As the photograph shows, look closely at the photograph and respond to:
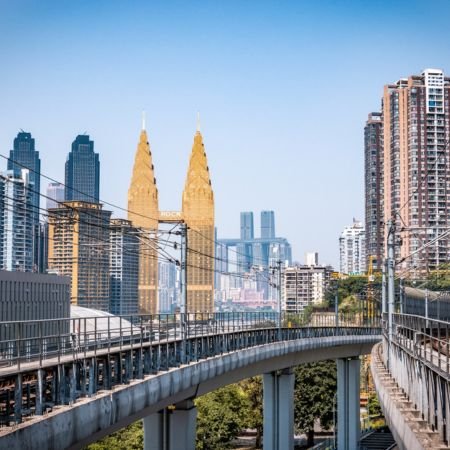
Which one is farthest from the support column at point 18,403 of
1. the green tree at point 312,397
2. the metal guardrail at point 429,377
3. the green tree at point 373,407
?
the green tree at point 373,407

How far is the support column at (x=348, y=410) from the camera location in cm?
6259

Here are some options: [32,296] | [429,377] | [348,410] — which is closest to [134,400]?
[429,377]

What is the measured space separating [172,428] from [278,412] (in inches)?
747

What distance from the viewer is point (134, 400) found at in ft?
78.9

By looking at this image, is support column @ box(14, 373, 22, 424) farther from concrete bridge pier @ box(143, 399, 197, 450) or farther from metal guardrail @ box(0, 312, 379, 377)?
concrete bridge pier @ box(143, 399, 197, 450)

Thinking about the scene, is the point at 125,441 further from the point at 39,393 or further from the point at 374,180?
the point at 374,180

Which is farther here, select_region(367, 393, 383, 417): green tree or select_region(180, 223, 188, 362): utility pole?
select_region(367, 393, 383, 417): green tree

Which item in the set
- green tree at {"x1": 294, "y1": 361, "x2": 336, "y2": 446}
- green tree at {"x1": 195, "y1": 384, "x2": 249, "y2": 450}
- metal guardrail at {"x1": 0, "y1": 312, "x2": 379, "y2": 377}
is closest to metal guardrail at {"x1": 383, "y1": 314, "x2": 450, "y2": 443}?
metal guardrail at {"x1": 0, "y1": 312, "x2": 379, "y2": 377}

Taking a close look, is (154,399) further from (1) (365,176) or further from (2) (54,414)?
(1) (365,176)

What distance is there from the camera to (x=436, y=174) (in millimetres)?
130500

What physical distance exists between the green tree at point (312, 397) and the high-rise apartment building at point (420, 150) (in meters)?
57.0

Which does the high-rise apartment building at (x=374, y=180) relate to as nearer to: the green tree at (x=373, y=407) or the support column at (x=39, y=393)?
the green tree at (x=373, y=407)

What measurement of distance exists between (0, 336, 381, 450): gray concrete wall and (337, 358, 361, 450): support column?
11075mm

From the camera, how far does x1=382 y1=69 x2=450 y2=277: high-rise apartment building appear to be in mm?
130375
